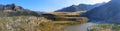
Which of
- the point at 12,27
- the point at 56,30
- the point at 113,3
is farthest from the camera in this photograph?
the point at 113,3

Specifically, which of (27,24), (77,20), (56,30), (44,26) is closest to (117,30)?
(56,30)

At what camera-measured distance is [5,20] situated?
1873 cm

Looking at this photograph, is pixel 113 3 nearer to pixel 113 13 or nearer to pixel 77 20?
pixel 113 13

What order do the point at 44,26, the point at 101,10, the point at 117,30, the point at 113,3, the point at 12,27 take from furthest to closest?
the point at 101,10 → the point at 113,3 → the point at 117,30 → the point at 44,26 → the point at 12,27

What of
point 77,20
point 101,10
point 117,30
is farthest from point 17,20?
point 101,10

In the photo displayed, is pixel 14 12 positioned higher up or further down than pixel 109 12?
higher up

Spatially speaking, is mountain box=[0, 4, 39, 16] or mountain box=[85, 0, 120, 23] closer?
mountain box=[0, 4, 39, 16]

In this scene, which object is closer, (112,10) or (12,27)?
(12,27)

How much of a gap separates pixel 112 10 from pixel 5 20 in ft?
205

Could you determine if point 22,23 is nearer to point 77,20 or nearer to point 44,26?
point 44,26

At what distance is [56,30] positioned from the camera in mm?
29531

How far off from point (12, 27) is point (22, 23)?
160cm

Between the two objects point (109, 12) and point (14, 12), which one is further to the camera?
point (109, 12)

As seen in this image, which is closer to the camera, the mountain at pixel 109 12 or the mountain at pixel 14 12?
the mountain at pixel 14 12
